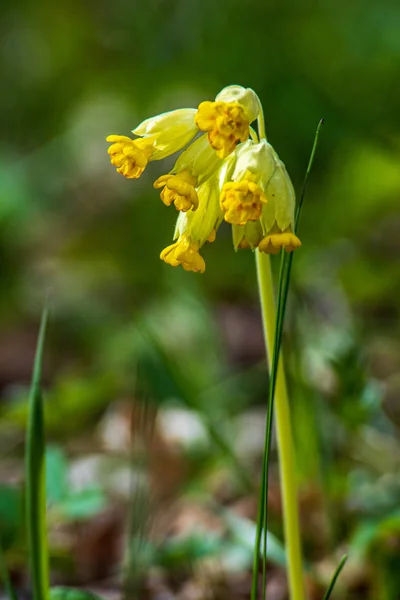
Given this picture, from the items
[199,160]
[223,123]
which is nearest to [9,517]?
[199,160]

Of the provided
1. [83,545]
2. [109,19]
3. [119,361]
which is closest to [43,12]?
[109,19]

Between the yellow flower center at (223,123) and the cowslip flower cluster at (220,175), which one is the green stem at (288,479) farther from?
the yellow flower center at (223,123)

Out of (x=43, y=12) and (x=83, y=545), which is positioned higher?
(x=43, y=12)

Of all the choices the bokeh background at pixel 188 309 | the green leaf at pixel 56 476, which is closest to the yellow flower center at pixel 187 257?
the bokeh background at pixel 188 309

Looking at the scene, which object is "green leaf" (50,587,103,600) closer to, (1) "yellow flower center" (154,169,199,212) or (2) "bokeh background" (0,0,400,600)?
(2) "bokeh background" (0,0,400,600)

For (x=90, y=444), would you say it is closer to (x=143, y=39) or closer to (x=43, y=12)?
(x=143, y=39)

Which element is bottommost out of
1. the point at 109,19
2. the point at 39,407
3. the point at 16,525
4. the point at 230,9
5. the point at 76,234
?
the point at 16,525

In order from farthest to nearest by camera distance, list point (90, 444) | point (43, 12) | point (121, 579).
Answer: point (43, 12) < point (90, 444) < point (121, 579)

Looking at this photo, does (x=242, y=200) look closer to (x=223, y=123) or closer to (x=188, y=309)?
(x=223, y=123)
